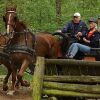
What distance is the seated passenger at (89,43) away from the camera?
1004cm

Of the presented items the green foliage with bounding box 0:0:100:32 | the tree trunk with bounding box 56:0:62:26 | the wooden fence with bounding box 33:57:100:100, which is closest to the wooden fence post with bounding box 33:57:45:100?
the wooden fence with bounding box 33:57:100:100

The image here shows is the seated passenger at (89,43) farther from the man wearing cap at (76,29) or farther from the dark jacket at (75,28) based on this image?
the dark jacket at (75,28)

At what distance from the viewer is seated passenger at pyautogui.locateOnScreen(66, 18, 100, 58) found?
10041mm

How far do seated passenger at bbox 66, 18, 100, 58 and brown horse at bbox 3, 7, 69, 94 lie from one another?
1.57 meters

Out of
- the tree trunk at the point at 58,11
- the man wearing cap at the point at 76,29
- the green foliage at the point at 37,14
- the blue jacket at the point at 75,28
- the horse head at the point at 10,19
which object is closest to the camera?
the man wearing cap at the point at 76,29

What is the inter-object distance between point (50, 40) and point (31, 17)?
9.15 m

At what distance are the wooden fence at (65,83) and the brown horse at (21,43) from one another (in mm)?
3620

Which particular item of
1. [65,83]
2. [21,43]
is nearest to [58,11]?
[21,43]

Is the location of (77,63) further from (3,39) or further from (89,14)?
(89,14)

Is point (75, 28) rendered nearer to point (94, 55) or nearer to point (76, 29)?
point (76, 29)

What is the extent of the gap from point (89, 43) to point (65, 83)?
286cm

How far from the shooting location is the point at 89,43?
10.3 m

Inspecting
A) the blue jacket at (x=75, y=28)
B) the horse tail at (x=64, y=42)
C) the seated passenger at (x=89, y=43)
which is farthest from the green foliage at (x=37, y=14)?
the seated passenger at (x=89, y=43)

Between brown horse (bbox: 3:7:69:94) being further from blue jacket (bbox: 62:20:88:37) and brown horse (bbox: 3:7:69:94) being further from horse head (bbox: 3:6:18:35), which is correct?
blue jacket (bbox: 62:20:88:37)
